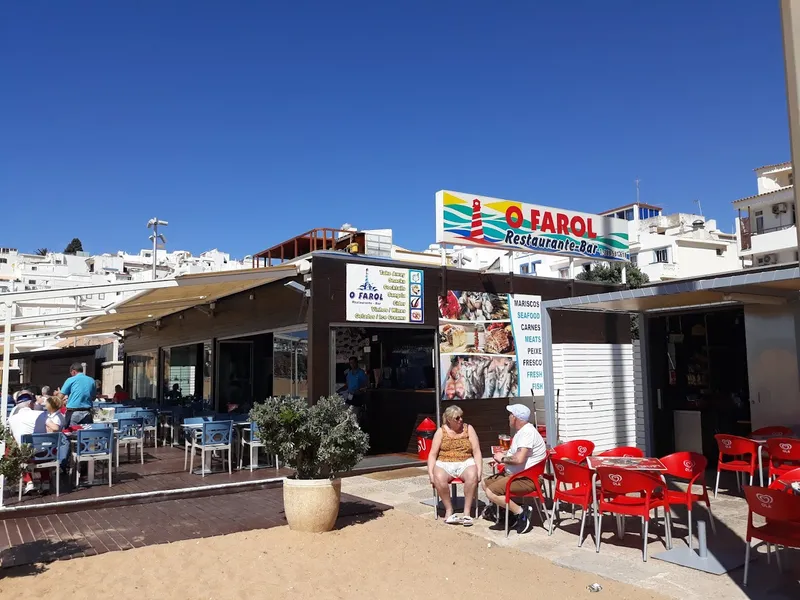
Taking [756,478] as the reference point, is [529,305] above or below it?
above

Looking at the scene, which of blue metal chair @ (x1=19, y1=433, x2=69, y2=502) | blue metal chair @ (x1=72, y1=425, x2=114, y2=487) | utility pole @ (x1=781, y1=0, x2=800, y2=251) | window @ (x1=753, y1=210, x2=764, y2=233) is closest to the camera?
utility pole @ (x1=781, y1=0, x2=800, y2=251)

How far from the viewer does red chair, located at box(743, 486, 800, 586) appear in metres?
4.12

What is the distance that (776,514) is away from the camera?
13.7 feet

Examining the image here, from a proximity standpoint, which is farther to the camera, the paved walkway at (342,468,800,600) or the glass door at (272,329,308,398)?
the glass door at (272,329,308,398)

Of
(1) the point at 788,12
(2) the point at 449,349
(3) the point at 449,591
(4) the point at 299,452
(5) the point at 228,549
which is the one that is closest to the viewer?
(1) the point at 788,12

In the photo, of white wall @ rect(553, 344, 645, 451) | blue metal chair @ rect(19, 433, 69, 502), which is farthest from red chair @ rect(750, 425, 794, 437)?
blue metal chair @ rect(19, 433, 69, 502)

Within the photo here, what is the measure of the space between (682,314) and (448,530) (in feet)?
17.7

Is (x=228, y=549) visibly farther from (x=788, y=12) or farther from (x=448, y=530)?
(x=788, y=12)

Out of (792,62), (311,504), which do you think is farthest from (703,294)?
(311,504)

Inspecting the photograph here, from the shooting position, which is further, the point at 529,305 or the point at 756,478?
the point at 529,305

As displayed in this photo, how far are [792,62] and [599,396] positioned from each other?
6.72 m

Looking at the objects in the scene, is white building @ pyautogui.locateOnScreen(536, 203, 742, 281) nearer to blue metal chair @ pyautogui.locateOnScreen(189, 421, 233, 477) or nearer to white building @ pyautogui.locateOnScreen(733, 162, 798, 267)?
white building @ pyautogui.locateOnScreen(733, 162, 798, 267)

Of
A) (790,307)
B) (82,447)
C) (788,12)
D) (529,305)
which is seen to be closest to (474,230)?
(529,305)

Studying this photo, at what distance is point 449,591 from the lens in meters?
4.59
